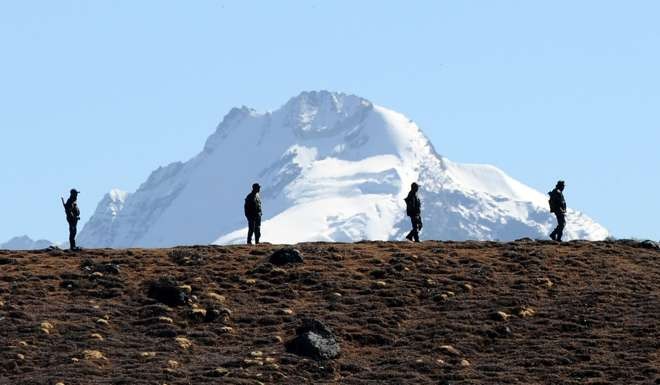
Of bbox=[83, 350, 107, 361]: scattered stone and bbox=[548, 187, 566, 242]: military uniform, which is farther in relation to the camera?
bbox=[548, 187, 566, 242]: military uniform

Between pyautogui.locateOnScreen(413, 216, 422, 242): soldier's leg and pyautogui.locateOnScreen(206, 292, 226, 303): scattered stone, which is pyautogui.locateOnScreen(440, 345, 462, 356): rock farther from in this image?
pyautogui.locateOnScreen(413, 216, 422, 242): soldier's leg

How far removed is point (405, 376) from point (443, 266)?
43.7ft

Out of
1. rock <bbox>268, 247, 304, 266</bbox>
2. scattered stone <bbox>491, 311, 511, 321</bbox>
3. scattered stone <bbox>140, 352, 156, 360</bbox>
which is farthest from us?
rock <bbox>268, 247, 304, 266</bbox>

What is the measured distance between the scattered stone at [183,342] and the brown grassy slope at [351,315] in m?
0.12

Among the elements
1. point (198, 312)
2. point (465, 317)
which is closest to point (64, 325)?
point (198, 312)

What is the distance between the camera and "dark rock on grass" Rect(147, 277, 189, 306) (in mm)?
56625

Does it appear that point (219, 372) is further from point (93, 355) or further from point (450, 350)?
point (450, 350)

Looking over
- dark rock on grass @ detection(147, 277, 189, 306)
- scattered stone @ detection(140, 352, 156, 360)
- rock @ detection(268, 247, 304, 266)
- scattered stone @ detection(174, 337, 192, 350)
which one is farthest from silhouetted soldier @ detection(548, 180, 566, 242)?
scattered stone @ detection(140, 352, 156, 360)

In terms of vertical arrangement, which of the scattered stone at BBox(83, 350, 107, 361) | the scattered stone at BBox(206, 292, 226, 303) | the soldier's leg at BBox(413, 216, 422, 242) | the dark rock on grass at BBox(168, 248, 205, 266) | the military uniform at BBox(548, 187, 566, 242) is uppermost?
Answer: the military uniform at BBox(548, 187, 566, 242)

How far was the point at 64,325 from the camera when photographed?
176 ft

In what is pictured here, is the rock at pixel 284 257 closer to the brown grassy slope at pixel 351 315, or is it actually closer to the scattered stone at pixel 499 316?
the brown grassy slope at pixel 351 315

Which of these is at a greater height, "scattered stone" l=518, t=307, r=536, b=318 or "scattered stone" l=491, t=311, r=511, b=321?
"scattered stone" l=518, t=307, r=536, b=318

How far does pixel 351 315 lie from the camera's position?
183ft

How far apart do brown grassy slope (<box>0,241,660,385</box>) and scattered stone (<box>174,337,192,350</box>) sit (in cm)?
12
